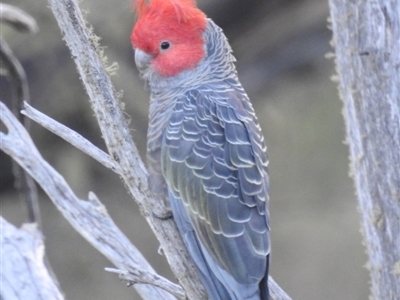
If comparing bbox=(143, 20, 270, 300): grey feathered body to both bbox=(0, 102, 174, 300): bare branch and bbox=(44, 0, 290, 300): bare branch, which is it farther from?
bbox=(0, 102, 174, 300): bare branch

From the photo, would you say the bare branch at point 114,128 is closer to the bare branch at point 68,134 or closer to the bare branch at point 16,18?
the bare branch at point 68,134

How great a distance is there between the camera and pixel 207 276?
1.47m

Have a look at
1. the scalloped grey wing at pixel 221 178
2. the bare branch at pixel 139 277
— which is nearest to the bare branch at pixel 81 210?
the bare branch at pixel 139 277

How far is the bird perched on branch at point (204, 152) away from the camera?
4.79 ft

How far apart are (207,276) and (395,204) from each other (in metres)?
0.60

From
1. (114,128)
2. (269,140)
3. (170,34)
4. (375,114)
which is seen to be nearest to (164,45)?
(170,34)

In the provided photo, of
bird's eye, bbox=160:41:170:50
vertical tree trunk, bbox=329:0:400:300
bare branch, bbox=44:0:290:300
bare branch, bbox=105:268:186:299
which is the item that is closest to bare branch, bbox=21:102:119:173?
bare branch, bbox=44:0:290:300

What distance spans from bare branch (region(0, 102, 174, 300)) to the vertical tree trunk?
68 centimetres

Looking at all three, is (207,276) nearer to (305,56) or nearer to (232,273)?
(232,273)

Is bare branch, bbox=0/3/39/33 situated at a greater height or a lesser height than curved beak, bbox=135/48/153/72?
greater

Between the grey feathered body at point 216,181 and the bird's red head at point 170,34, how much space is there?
0.08 metres

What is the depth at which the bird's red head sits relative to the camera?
1.58 metres

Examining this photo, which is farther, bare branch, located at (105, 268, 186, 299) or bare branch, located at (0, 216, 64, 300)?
bare branch, located at (0, 216, 64, 300)

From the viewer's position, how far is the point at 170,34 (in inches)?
63.3
